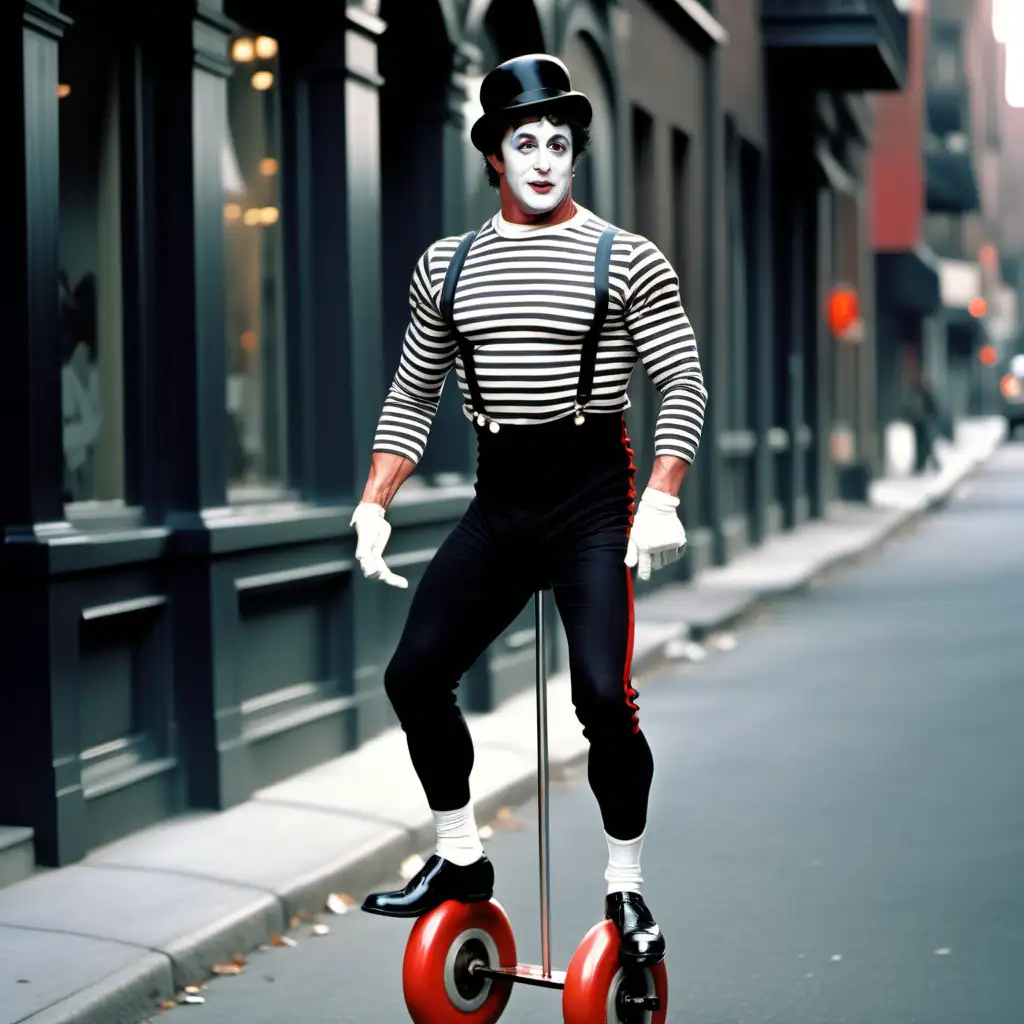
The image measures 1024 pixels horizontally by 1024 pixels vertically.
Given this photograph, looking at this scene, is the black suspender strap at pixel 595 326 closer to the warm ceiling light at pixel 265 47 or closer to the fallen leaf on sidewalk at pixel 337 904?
the fallen leaf on sidewalk at pixel 337 904

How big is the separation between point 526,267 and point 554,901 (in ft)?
8.68

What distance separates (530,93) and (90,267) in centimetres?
311

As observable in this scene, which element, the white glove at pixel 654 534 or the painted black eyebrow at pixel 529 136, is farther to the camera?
the painted black eyebrow at pixel 529 136

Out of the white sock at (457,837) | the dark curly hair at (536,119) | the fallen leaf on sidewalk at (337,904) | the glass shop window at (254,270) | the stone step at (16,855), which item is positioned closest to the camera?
the dark curly hair at (536,119)

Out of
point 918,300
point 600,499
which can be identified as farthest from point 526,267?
point 918,300

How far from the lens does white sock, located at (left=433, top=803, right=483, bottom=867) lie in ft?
14.9

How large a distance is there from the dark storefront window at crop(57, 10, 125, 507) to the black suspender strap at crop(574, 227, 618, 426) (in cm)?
293

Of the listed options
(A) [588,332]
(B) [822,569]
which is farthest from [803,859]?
(B) [822,569]

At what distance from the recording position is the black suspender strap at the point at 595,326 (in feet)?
14.1

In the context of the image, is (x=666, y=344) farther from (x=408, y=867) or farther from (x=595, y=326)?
(x=408, y=867)

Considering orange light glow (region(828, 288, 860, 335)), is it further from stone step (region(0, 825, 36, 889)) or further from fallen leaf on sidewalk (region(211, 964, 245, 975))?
fallen leaf on sidewalk (region(211, 964, 245, 975))

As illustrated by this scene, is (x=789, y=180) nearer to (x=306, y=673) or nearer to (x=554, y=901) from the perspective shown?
(x=306, y=673)

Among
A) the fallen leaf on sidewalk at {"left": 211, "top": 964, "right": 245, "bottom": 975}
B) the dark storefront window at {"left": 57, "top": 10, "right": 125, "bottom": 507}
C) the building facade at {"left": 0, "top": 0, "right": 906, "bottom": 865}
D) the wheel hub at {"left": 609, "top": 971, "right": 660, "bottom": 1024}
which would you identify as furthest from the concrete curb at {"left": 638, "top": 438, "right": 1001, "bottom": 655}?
the wheel hub at {"left": 609, "top": 971, "right": 660, "bottom": 1024}

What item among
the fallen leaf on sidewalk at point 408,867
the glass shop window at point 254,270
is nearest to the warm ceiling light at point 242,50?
the glass shop window at point 254,270
